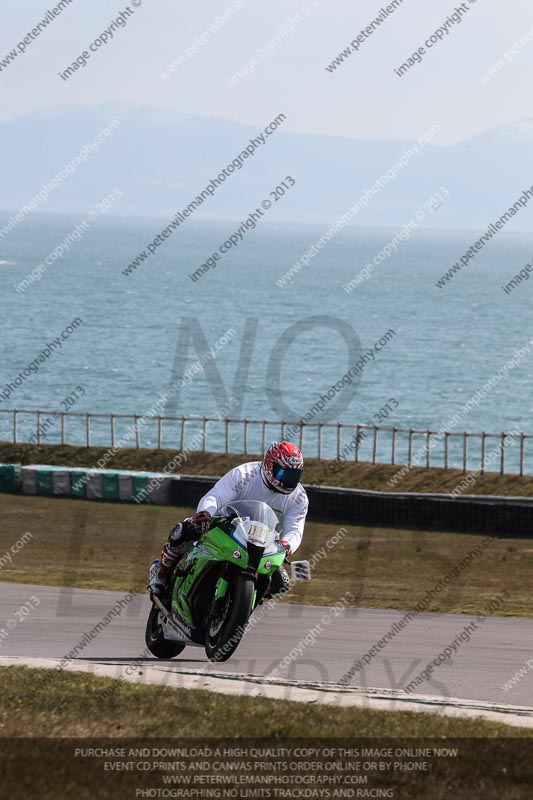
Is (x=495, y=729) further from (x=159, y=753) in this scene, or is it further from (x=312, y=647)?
(x=312, y=647)

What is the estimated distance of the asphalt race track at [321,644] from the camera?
39.1ft

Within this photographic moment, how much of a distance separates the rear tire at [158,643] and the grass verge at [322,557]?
6.76m

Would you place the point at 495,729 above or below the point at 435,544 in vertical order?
above

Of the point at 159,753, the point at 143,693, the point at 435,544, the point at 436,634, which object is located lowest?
the point at 435,544

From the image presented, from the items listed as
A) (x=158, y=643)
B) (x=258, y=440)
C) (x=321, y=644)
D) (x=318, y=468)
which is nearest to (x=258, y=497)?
(x=158, y=643)

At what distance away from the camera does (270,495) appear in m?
11.7

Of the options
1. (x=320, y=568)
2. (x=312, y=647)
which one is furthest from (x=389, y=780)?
(x=320, y=568)

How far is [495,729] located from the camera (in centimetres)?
939

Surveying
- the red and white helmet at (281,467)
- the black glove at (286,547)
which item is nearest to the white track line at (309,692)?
the black glove at (286,547)

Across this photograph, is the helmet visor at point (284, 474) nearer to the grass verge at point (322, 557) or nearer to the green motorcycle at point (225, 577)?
the green motorcycle at point (225, 577)

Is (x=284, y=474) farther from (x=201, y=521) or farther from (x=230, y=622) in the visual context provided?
(x=230, y=622)

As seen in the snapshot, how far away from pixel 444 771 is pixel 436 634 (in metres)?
7.37

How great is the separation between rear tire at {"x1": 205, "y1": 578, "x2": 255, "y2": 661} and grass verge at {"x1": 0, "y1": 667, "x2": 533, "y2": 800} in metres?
0.87

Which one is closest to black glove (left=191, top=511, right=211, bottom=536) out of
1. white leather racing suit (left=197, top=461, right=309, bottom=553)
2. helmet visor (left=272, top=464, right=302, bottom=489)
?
white leather racing suit (left=197, top=461, right=309, bottom=553)
